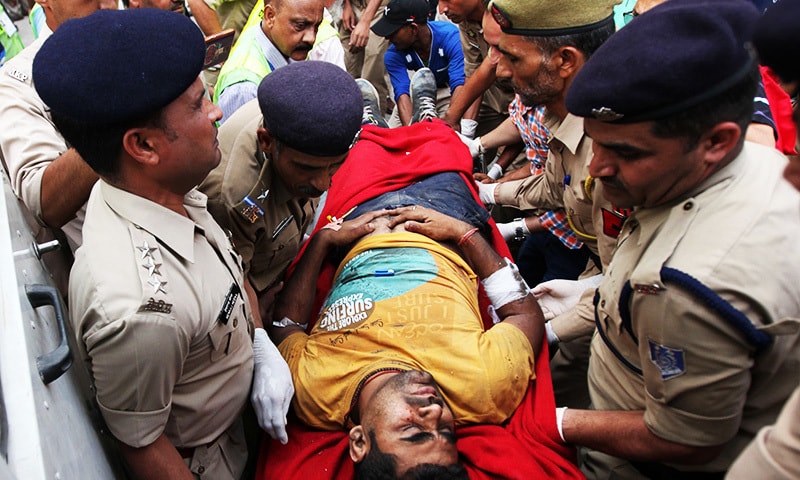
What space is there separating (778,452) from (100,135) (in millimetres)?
1632

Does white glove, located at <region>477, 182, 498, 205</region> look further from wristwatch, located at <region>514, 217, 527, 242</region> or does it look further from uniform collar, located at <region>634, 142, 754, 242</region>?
uniform collar, located at <region>634, 142, 754, 242</region>

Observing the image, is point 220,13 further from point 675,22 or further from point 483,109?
point 675,22

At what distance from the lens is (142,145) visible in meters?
1.63

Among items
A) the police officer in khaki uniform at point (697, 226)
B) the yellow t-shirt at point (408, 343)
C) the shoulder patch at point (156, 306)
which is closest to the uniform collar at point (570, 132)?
the yellow t-shirt at point (408, 343)

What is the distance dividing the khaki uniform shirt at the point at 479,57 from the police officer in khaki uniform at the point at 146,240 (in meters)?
3.17

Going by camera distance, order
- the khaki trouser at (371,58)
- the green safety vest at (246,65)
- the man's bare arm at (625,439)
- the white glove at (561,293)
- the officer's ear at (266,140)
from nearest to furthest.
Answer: the man's bare arm at (625,439)
the officer's ear at (266,140)
the white glove at (561,293)
the green safety vest at (246,65)
the khaki trouser at (371,58)

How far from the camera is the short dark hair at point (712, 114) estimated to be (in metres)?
1.50

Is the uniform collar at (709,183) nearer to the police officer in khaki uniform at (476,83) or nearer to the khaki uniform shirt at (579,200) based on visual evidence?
the khaki uniform shirt at (579,200)

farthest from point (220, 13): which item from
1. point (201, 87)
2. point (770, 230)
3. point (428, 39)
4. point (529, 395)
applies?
point (770, 230)

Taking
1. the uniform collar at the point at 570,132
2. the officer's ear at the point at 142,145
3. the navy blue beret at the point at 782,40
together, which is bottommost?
the uniform collar at the point at 570,132

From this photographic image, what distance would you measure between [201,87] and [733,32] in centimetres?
139

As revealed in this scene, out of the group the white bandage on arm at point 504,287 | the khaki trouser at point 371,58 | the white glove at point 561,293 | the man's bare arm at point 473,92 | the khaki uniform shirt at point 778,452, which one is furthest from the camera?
the khaki trouser at point 371,58

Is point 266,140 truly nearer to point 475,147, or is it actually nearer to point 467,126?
point 475,147

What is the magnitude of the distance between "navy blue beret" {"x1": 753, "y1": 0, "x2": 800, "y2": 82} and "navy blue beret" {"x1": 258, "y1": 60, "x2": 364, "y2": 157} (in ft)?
4.88
